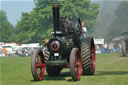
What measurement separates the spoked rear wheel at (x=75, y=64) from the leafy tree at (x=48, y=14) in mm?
58139

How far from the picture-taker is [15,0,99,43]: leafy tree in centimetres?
7156

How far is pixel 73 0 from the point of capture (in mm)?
77438

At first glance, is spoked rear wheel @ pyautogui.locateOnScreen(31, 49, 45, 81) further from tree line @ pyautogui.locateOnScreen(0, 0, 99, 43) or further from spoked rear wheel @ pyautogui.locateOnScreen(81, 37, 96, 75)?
tree line @ pyautogui.locateOnScreen(0, 0, 99, 43)

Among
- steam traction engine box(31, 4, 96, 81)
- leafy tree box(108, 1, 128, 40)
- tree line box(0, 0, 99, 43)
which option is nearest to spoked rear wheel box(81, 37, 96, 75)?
steam traction engine box(31, 4, 96, 81)

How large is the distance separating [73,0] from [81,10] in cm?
442

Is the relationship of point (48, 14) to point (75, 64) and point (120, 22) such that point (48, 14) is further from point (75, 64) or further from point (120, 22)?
point (75, 64)

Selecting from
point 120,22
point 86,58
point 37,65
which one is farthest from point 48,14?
point 37,65

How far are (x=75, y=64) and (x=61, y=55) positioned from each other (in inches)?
33.8

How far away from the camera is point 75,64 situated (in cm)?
1009

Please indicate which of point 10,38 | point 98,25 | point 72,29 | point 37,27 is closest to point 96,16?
point 98,25

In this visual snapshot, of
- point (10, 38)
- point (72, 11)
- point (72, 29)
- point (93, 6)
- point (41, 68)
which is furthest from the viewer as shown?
point (10, 38)

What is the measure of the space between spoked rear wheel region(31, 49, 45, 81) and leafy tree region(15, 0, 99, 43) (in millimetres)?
58097

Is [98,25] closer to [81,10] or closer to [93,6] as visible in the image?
[93,6]

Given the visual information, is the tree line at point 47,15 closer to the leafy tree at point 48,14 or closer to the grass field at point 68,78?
the leafy tree at point 48,14
